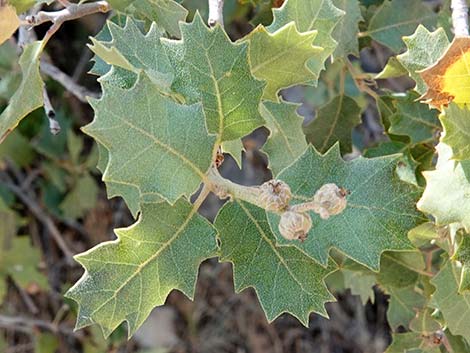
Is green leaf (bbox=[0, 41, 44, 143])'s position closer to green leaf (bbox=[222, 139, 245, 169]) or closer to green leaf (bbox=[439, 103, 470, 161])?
green leaf (bbox=[222, 139, 245, 169])

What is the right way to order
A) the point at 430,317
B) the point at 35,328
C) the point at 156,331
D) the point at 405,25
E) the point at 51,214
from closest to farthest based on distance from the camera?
1. the point at 430,317
2. the point at 405,25
3. the point at 35,328
4. the point at 51,214
5. the point at 156,331

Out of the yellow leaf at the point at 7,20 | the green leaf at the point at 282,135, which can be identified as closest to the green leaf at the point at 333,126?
the green leaf at the point at 282,135

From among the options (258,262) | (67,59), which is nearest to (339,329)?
(67,59)

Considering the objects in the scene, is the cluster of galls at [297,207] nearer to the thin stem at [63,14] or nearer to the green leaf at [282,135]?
the green leaf at [282,135]

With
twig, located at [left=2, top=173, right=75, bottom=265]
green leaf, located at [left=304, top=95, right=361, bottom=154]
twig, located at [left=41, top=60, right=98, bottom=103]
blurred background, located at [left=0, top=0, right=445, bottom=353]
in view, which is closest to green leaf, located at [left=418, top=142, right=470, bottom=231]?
green leaf, located at [left=304, top=95, right=361, bottom=154]

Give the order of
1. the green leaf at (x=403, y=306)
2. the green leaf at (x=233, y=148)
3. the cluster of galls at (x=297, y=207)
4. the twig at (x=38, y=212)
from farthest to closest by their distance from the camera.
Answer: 1. the twig at (x=38, y=212)
2. the green leaf at (x=403, y=306)
3. the green leaf at (x=233, y=148)
4. the cluster of galls at (x=297, y=207)

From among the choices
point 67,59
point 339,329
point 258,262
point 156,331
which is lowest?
point 339,329

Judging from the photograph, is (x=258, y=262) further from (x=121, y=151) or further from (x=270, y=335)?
(x=270, y=335)
